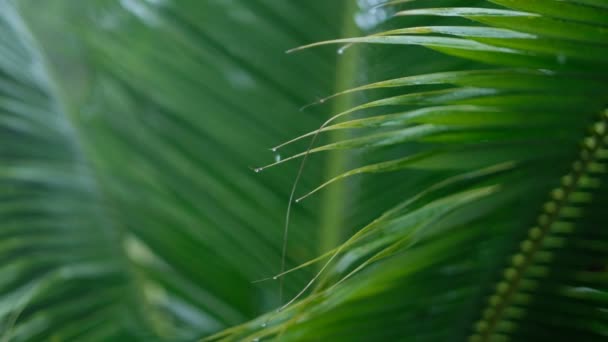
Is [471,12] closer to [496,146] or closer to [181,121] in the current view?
[496,146]

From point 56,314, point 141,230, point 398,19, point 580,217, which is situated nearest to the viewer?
point 580,217

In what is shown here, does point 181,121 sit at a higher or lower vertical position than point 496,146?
higher

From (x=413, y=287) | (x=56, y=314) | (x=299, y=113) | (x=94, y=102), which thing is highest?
(x=94, y=102)

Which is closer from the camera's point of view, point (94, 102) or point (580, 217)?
point (580, 217)

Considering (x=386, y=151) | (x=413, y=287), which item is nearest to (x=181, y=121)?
(x=386, y=151)

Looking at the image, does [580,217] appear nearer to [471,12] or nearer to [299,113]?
[471,12]

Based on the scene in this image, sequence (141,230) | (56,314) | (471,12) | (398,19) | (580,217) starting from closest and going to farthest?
(471,12)
(580,217)
(398,19)
(56,314)
(141,230)
